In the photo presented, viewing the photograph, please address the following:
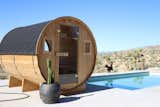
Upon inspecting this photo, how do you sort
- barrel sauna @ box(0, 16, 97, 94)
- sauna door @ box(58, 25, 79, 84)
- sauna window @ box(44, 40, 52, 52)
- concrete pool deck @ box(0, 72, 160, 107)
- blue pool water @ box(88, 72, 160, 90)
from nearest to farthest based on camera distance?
concrete pool deck @ box(0, 72, 160, 107)
barrel sauna @ box(0, 16, 97, 94)
sauna window @ box(44, 40, 52, 52)
sauna door @ box(58, 25, 79, 84)
blue pool water @ box(88, 72, 160, 90)

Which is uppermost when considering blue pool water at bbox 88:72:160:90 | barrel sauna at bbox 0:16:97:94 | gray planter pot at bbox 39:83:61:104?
barrel sauna at bbox 0:16:97:94

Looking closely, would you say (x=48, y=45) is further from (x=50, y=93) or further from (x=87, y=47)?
(x=50, y=93)

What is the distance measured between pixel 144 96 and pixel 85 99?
7.09ft

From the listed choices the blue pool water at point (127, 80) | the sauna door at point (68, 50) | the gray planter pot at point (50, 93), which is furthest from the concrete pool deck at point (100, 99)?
the blue pool water at point (127, 80)

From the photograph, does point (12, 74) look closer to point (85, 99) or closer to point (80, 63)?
point (80, 63)

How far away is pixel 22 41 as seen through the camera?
10.5 m

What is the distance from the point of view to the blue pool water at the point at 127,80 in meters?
15.0

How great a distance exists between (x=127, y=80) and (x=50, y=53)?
853cm

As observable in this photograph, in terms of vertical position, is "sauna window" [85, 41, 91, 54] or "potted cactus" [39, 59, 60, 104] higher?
"sauna window" [85, 41, 91, 54]

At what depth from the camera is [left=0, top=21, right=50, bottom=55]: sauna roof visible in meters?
9.56

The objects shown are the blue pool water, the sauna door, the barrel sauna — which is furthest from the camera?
the blue pool water

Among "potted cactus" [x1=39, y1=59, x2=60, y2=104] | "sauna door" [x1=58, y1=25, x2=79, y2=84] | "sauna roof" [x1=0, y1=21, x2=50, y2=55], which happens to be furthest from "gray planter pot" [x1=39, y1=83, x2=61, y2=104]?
"sauna door" [x1=58, y1=25, x2=79, y2=84]

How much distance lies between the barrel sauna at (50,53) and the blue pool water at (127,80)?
3774mm

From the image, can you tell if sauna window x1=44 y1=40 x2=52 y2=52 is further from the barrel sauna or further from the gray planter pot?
the gray planter pot
